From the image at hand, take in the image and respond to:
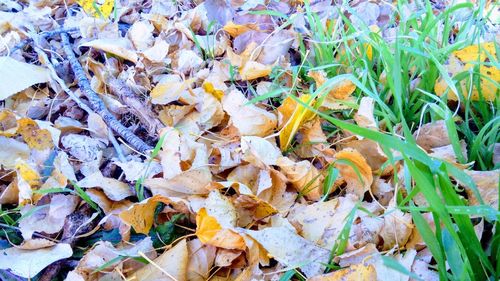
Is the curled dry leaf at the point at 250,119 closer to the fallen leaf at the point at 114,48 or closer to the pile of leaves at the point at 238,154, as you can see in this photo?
the pile of leaves at the point at 238,154

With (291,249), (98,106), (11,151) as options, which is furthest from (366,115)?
(11,151)

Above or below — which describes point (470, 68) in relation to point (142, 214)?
above

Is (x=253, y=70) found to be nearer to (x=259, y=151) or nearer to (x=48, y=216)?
(x=259, y=151)

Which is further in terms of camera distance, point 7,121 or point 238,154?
point 7,121

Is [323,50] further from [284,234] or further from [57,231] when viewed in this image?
[57,231]

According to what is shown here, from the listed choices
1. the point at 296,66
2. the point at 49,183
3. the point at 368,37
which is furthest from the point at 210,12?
the point at 49,183

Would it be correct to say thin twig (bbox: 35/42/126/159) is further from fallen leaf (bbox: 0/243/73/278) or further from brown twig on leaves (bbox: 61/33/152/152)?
fallen leaf (bbox: 0/243/73/278)

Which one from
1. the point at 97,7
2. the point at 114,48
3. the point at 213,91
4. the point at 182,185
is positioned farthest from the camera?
the point at 97,7
